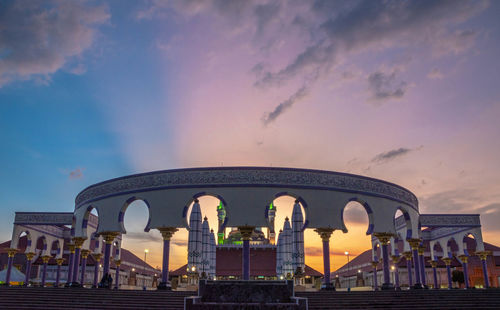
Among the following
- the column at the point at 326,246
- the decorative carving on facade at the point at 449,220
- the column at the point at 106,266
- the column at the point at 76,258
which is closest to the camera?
the column at the point at 326,246

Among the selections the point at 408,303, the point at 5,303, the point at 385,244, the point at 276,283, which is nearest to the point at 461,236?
the point at 385,244

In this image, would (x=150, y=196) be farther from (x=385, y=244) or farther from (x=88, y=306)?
(x=385, y=244)

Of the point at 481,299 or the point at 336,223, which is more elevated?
the point at 336,223

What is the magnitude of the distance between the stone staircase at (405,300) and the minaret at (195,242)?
1741 cm

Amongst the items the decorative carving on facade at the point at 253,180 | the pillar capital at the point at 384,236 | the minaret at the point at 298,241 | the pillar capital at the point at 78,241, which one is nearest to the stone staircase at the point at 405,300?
the pillar capital at the point at 384,236

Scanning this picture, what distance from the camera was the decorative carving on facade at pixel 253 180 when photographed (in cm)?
2042

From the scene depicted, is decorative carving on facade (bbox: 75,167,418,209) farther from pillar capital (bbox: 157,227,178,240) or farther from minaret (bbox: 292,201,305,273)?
minaret (bbox: 292,201,305,273)

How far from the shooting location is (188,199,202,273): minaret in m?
32.9

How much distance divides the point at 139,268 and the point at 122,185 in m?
33.7

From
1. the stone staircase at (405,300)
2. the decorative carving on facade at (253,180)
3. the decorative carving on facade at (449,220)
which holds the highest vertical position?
the decorative carving on facade at (253,180)

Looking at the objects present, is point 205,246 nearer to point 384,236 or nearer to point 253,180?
point 253,180

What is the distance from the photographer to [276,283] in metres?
16.0

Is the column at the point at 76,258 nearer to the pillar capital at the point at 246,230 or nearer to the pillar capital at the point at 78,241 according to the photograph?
the pillar capital at the point at 78,241

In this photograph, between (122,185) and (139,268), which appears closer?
(122,185)
